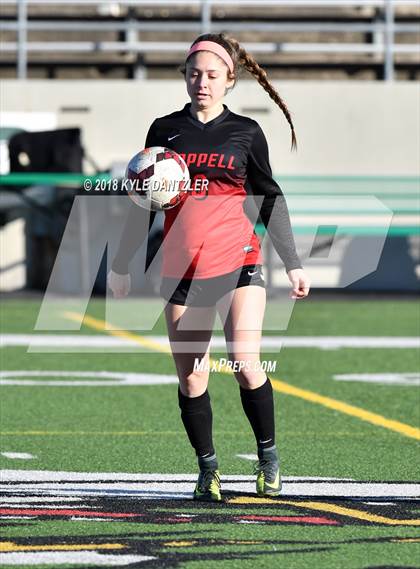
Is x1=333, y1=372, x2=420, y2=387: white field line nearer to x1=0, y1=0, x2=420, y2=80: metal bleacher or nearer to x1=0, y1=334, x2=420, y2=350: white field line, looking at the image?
x1=0, y1=334, x2=420, y2=350: white field line

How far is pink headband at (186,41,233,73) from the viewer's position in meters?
5.60

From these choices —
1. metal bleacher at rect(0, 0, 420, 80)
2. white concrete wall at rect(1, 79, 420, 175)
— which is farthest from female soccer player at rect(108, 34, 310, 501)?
metal bleacher at rect(0, 0, 420, 80)

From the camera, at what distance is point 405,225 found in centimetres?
1758

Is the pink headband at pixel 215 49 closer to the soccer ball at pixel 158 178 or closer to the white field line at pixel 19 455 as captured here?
the soccer ball at pixel 158 178

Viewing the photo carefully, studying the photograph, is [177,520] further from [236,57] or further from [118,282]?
[236,57]

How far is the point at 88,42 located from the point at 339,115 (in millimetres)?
4167

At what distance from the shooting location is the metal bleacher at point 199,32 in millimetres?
19094

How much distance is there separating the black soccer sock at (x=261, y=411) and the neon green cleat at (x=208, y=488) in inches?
10.0

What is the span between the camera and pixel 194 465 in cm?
663

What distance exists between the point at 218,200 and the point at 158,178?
0.28 meters

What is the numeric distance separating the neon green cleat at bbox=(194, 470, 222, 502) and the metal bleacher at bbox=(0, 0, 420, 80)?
13221 millimetres

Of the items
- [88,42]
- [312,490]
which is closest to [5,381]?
[312,490]

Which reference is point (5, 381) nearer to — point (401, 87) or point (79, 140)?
point (79, 140)

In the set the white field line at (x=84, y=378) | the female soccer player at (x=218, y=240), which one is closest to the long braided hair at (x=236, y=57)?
the female soccer player at (x=218, y=240)
